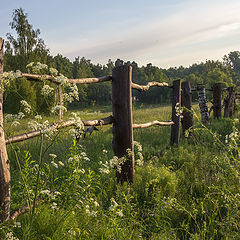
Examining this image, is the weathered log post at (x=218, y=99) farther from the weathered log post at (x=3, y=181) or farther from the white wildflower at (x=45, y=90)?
the weathered log post at (x=3, y=181)

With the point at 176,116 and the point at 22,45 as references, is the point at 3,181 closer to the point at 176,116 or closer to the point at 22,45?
the point at 176,116

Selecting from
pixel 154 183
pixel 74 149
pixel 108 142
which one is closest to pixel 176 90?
pixel 108 142

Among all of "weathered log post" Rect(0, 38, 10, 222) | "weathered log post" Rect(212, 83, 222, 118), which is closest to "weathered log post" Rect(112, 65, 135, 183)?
"weathered log post" Rect(0, 38, 10, 222)

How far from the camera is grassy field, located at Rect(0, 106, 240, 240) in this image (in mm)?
2397

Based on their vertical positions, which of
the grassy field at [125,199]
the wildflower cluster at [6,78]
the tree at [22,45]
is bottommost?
the grassy field at [125,199]

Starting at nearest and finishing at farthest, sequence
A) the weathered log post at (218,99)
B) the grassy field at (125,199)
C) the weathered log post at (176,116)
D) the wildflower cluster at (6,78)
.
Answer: the wildflower cluster at (6,78) → the grassy field at (125,199) → the weathered log post at (176,116) → the weathered log post at (218,99)

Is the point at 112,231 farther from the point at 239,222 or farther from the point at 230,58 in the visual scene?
the point at 230,58

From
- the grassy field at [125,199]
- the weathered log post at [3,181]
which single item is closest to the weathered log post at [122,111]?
the grassy field at [125,199]

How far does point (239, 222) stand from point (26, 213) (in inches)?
Result: 89.7

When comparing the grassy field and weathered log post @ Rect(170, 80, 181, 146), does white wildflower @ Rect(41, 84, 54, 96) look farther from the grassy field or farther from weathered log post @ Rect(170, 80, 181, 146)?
weathered log post @ Rect(170, 80, 181, 146)

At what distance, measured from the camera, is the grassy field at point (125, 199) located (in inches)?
94.4

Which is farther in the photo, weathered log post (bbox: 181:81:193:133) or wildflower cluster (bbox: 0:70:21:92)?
weathered log post (bbox: 181:81:193:133)

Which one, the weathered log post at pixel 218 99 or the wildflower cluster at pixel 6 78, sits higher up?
the wildflower cluster at pixel 6 78

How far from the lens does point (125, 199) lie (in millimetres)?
3217
